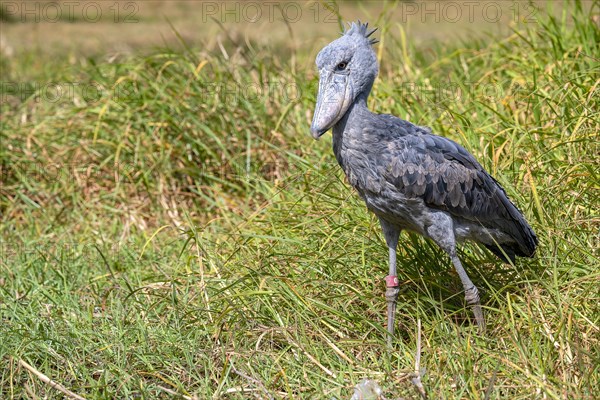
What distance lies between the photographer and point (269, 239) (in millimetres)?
4039

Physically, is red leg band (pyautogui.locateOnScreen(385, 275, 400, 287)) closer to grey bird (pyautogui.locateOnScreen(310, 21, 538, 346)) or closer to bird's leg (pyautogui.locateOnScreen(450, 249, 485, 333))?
grey bird (pyautogui.locateOnScreen(310, 21, 538, 346))

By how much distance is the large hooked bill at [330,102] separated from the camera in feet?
10.8

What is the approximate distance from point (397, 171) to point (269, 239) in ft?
3.19

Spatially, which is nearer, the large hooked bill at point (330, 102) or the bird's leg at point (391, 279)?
the large hooked bill at point (330, 102)

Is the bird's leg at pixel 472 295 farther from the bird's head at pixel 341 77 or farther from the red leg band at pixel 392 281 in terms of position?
the bird's head at pixel 341 77

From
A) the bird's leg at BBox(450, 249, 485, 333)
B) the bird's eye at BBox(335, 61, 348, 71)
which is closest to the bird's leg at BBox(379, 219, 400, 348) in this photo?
the bird's leg at BBox(450, 249, 485, 333)

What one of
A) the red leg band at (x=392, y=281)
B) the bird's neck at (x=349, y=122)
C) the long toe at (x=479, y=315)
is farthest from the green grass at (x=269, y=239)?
the bird's neck at (x=349, y=122)

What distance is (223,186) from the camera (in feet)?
17.3

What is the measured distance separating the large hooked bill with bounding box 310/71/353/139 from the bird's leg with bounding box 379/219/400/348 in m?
0.47

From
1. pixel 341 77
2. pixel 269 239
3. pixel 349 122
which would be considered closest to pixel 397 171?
pixel 349 122

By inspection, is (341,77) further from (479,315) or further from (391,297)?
(479,315)

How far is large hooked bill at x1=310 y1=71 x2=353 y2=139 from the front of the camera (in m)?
3.29

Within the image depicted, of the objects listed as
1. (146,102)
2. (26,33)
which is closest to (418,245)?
(146,102)

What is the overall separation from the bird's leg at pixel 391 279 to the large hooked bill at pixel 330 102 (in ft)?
1.56
